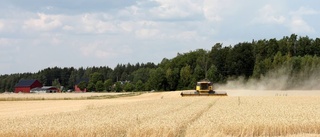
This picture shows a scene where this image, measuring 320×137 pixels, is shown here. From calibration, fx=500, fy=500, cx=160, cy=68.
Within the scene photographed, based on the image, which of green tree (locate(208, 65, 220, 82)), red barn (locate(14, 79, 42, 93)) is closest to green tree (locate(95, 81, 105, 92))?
red barn (locate(14, 79, 42, 93))

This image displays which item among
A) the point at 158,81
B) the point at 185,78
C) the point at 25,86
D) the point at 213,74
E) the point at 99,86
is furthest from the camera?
the point at 25,86

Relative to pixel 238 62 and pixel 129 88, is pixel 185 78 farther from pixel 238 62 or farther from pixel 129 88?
pixel 129 88

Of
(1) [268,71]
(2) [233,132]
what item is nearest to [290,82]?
(1) [268,71]

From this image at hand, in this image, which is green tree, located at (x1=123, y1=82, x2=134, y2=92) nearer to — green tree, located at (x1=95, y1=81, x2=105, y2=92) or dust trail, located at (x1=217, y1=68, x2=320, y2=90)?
green tree, located at (x1=95, y1=81, x2=105, y2=92)

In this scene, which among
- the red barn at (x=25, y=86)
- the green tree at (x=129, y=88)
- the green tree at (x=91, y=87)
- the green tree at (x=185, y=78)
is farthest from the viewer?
the red barn at (x=25, y=86)

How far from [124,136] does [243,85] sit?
311ft

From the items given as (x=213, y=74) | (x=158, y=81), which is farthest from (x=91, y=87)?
(x=213, y=74)

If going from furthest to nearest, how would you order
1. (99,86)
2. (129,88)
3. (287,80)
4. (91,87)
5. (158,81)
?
1. (91,87)
2. (99,86)
3. (129,88)
4. (158,81)
5. (287,80)

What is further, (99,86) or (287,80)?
(99,86)

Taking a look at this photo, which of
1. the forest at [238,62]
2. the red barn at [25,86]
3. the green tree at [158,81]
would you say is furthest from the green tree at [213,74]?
the red barn at [25,86]

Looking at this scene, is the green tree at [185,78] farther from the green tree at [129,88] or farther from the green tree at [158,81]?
the green tree at [129,88]

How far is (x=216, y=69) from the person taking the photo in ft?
387

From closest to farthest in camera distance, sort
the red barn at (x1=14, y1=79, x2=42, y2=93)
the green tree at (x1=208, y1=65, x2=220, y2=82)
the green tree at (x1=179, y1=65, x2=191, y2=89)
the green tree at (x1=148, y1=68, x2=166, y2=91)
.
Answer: the green tree at (x1=208, y1=65, x2=220, y2=82) → the green tree at (x1=179, y1=65, x2=191, y2=89) → the green tree at (x1=148, y1=68, x2=166, y2=91) → the red barn at (x1=14, y1=79, x2=42, y2=93)

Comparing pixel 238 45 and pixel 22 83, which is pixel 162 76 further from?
pixel 22 83
